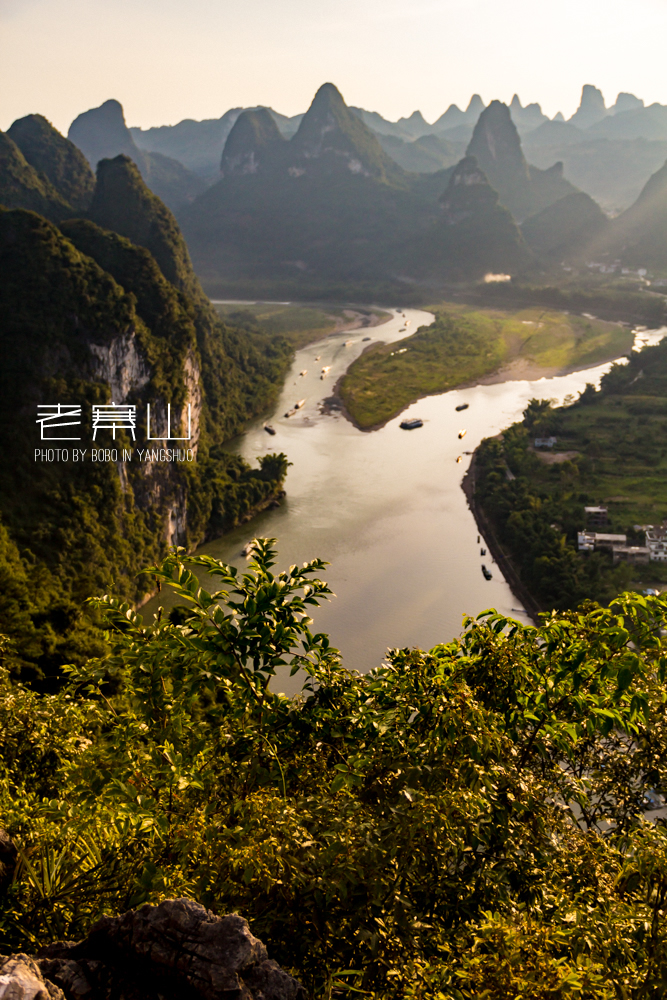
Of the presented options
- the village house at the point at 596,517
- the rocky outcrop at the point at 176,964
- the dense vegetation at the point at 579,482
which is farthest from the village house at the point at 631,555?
the rocky outcrop at the point at 176,964

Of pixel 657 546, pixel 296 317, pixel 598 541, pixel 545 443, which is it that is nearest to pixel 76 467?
pixel 598 541

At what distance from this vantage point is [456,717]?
4.15 meters

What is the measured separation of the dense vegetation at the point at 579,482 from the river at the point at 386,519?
6.55ft

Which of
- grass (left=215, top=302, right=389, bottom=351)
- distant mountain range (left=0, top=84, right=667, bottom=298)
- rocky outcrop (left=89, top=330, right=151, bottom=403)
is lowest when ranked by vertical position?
rocky outcrop (left=89, top=330, right=151, bottom=403)

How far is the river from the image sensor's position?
28562mm

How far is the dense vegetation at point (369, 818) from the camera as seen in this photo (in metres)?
3.60

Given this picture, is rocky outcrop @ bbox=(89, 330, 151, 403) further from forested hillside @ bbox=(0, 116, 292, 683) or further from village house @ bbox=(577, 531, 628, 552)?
village house @ bbox=(577, 531, 628, 552)

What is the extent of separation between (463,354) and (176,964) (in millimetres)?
78125

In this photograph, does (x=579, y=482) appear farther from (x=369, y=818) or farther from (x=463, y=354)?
(x=369, y=818)

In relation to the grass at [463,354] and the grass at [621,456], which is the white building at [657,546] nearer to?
the grass at [621,456]

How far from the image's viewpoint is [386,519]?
38219 millimetres

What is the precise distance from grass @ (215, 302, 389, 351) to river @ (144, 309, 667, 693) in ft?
91.1

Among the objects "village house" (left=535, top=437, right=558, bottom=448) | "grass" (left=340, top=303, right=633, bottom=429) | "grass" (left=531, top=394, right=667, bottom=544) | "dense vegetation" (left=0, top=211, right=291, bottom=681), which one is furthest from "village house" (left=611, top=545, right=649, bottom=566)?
"grass" (left=340, top=303, right=633, bottom=429)

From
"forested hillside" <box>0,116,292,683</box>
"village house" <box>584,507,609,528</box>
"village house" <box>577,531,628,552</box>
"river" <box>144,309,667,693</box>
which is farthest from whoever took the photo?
"village house" <box>584,507,609,528</box>
